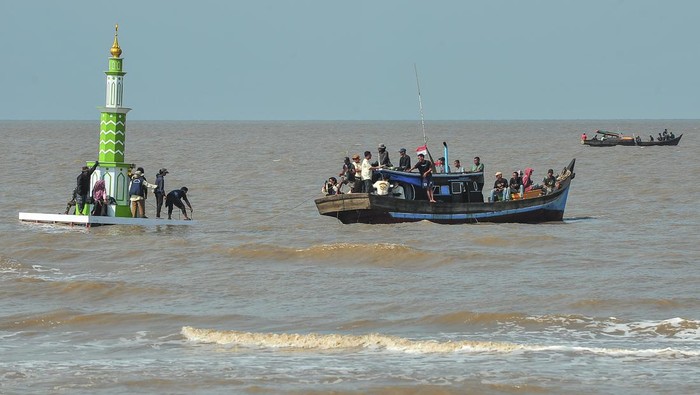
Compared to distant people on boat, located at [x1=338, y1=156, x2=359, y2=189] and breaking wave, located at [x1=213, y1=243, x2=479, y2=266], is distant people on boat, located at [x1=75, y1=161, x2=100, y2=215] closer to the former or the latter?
breaking wave, located at [x1=213, y1=243, x2=479, y2=266]

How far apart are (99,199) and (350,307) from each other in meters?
12.2

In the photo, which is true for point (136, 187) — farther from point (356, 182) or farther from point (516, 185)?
point (516, 185)

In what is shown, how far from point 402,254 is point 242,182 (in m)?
31.5

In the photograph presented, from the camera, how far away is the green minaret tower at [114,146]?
31.0 metres

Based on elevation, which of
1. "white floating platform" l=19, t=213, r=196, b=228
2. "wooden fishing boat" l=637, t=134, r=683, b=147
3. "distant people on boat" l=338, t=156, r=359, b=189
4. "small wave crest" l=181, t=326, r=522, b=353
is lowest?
→ "small wave crest" l=181, t=326, r=522, b=353

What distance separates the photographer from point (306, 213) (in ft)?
134

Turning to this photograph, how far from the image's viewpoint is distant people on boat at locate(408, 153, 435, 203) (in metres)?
32.9

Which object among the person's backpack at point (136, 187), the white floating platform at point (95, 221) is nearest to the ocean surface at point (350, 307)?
the white floating platform at point (95, 221)

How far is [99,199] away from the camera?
30688 millimetres

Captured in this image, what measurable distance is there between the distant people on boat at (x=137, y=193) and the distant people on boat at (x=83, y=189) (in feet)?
3.36

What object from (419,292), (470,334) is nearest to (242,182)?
(419,292)

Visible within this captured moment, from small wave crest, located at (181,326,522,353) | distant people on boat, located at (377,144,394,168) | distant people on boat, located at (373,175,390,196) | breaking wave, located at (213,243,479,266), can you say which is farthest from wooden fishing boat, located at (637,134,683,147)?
small wave crest, located at (181,326,522,353)

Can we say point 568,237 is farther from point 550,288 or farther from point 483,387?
point 483,387

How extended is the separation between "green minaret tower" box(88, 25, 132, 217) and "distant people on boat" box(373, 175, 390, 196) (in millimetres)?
6585
